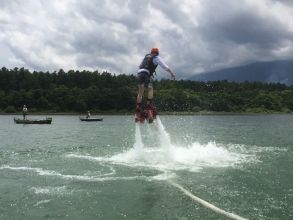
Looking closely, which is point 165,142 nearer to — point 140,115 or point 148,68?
point 140,115

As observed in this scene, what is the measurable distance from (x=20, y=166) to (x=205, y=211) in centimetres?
1179

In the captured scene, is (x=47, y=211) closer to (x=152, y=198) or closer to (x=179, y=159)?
(x=152, y=198)

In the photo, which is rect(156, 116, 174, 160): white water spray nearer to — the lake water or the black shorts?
the lake water

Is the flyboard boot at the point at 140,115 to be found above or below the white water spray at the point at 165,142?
above

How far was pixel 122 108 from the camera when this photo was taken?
186 m

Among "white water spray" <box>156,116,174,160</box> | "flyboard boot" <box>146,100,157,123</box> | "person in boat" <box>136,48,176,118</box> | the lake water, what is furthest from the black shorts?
the lake water

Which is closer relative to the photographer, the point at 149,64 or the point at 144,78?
the point at 149,64

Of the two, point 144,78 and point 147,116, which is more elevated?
point 144,78

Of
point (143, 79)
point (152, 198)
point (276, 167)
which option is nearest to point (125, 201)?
point (152, 198)

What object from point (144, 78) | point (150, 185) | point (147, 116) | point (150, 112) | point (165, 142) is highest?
point (144, 78)

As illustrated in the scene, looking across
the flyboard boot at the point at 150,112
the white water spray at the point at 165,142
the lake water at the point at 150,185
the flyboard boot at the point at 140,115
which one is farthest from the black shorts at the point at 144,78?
the lake water at the point at 150,185

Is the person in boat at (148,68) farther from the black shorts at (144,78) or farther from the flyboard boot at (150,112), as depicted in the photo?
the flyboard boot at (150,112)

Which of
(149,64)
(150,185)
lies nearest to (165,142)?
(149,64)

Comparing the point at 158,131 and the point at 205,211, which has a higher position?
the point at 158,131
